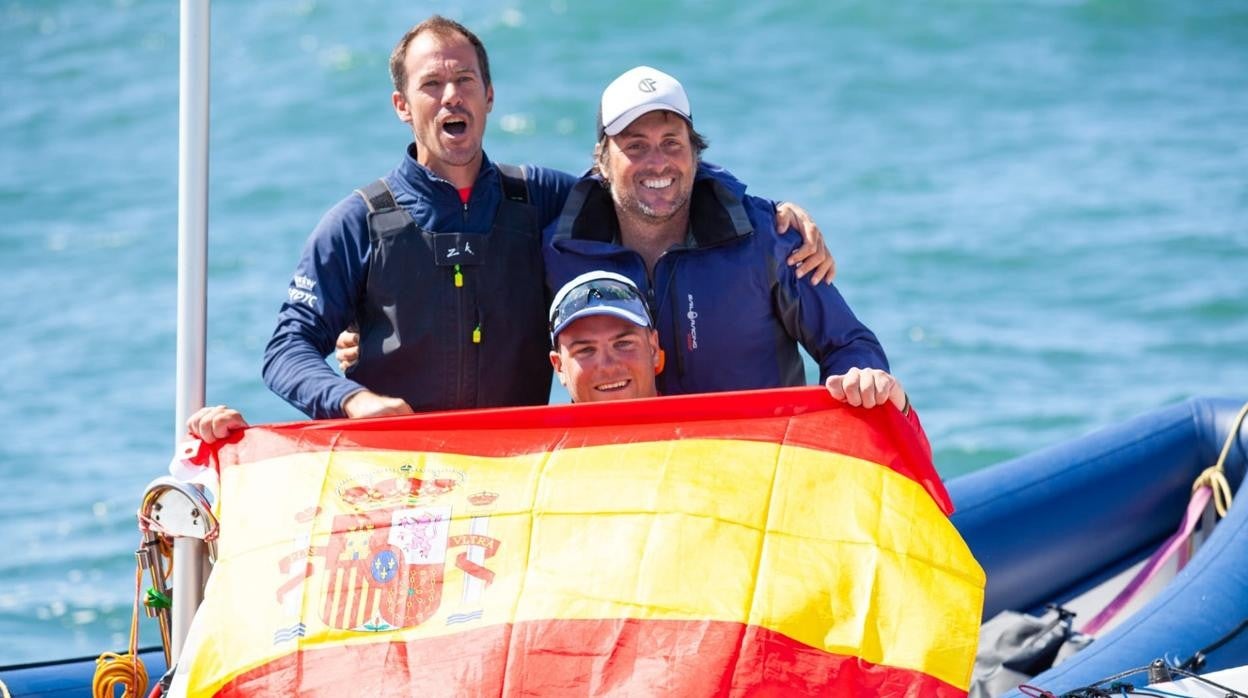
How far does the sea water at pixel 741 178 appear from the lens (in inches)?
420

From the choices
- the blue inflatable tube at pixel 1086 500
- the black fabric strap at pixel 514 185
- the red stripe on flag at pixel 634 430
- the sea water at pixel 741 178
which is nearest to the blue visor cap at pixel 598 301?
the red stripe on flag at pixel 634 430

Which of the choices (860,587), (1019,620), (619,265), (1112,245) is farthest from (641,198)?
(1112,245)

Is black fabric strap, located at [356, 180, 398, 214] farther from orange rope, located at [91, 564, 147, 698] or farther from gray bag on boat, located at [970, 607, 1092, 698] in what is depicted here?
gray bag on boat, located at [970, 607, 1092, 698]

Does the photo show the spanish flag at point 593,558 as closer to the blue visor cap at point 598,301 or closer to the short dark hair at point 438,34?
the blue visor cap at point 598,301

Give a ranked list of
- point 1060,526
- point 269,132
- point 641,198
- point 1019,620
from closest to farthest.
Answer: point 641,198, point 1019,620, point 1060,526, point 269,132

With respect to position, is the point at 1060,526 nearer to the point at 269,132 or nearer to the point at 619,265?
the point at 619,265

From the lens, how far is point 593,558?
3.68m

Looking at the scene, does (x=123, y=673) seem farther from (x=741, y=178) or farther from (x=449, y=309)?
(x=741, y=178)

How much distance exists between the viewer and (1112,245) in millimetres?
12836

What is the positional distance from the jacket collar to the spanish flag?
54 centimetres

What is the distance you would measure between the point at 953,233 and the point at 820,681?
10196 mm

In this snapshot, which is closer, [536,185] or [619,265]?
[619,265]

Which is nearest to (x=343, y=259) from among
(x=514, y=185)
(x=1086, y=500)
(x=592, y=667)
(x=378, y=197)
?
(x=378, y=197)

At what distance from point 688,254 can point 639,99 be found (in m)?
0.39
